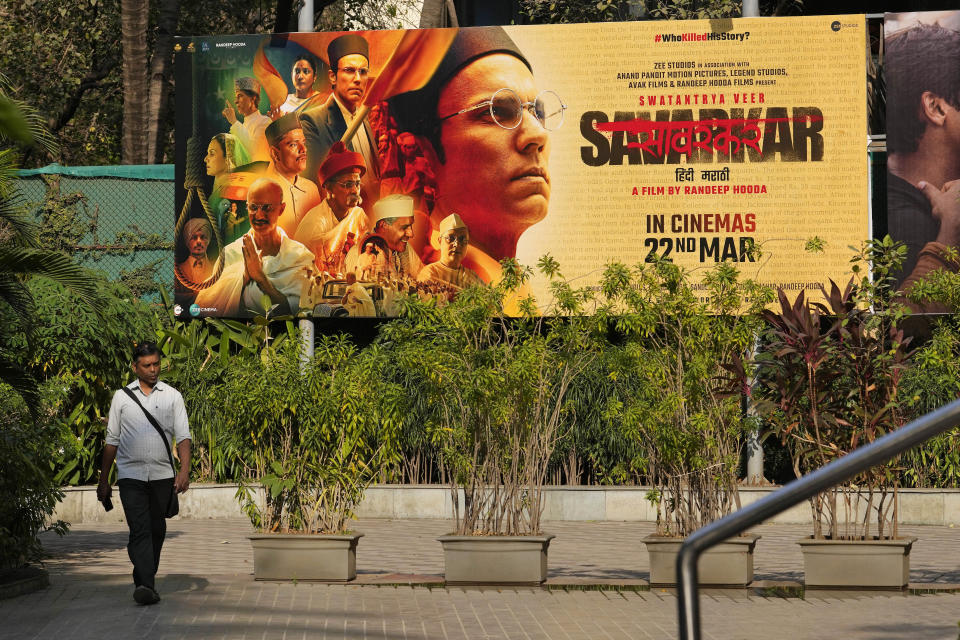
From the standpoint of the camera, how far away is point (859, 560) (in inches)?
401

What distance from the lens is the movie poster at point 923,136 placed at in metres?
16.2

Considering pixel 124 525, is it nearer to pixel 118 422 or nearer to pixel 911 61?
pixel 118 422

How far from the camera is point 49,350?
49.0 feet

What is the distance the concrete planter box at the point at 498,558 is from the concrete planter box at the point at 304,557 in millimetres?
809

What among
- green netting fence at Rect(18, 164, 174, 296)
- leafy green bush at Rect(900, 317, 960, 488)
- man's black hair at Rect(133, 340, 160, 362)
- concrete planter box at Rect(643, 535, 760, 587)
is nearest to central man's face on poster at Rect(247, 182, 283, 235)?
green netting fence at Rect(18, 164, 174, 296)

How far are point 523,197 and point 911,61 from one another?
4966 mm

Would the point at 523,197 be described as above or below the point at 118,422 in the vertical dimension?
above

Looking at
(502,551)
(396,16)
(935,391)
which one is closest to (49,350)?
(502,551)

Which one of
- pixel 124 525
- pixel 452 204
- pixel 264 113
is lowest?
pixel 124 525

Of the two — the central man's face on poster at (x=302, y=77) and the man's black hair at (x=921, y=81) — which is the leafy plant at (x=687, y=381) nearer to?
the man's black hair at (x=921, y=81)

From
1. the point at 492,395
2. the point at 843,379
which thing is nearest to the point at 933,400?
the point at 843,379

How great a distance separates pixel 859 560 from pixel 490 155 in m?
8.32

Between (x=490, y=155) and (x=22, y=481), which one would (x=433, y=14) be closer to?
(x=490, y=155)

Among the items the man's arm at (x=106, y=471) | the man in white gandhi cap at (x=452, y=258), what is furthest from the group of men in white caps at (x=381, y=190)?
the man's arm at (x=106, y=471)
